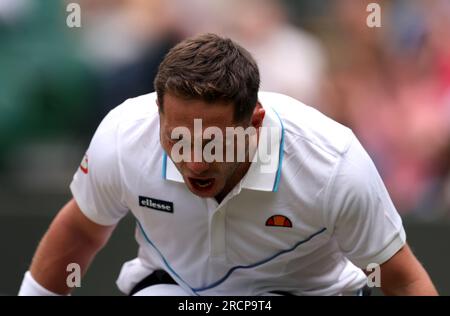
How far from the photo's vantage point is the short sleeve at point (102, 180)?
342 cm

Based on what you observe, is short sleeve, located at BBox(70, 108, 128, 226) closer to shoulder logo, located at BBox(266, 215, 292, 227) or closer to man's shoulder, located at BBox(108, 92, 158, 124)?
man's shoulder, located at BBox(108, 92, 158, 124)

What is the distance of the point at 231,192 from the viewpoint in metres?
3.31

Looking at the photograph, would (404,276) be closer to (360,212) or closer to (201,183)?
(360,212)

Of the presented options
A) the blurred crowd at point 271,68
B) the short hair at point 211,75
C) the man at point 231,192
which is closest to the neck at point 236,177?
the man at point 231,192

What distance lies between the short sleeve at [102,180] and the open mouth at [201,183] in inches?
13.7

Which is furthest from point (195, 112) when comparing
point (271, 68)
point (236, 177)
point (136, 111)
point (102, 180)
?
point (271, 68)

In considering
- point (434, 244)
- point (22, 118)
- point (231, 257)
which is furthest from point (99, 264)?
point (231, 257)

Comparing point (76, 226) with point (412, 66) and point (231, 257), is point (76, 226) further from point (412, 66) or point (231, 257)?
point (412, 66)

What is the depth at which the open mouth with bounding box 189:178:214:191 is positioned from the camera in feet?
10.3

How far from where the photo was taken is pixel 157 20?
610 cm

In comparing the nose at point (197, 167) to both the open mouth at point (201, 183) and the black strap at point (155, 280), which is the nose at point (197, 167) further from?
the black strap at point (155, 280)

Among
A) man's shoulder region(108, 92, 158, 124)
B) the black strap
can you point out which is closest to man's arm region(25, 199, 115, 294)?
the black strap

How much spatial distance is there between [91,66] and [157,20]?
474 millimetres

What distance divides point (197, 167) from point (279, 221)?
44 centimetres
